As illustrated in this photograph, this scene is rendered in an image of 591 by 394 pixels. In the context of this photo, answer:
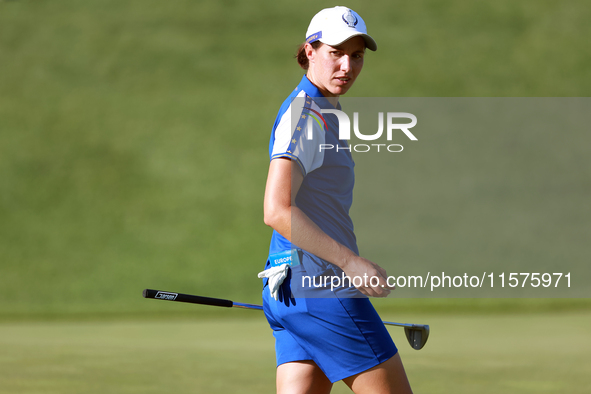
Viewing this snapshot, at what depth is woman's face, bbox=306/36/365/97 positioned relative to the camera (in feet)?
4.40

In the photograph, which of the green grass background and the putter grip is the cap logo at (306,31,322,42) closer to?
the putter grip

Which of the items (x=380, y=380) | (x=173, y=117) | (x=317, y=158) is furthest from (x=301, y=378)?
(x=173, y=117)

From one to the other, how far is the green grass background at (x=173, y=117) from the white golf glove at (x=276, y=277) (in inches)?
174

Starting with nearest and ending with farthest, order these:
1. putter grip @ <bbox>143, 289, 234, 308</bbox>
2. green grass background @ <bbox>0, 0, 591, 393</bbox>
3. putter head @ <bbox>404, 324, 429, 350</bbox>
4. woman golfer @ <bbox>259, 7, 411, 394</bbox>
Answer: woman golfer @ <bbox>259, 7, 411, 394</bbox>, putter grip @ <bbox>143, 289, 234, 308</bbox>, putter head @ <bbox>404, 324, 429, 350</bbox>, green grass background @ <bbox>0, 0, 591, 393</bbox>

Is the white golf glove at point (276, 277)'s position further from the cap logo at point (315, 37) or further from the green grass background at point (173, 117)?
the green grass background at point (173, 117)

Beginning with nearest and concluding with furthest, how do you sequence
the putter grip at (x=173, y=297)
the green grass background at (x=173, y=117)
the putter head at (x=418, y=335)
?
the putter grip at (x=173, y=297) → the putter head at (x=418, y=335) → the green grass background at (x=173, y=117)

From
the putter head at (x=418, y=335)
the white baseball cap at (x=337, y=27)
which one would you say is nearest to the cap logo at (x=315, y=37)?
Result: the white baseball cap at (x=337, y=27)

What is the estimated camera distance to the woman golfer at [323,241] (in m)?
1.22

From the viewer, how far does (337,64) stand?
53.1 inches

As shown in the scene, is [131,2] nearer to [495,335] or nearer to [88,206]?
[88,206]

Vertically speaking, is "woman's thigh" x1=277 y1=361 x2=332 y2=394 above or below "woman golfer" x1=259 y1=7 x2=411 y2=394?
below

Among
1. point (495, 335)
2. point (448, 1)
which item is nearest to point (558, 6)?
point (448, 1)

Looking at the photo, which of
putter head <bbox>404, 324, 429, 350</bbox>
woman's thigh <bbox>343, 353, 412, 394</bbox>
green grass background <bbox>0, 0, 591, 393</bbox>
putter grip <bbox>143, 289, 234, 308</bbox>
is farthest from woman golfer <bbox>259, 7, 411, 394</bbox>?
green grass background <bbox>0, 0, 591, 393</bbox>

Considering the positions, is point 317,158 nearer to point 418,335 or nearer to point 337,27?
point 337,27
